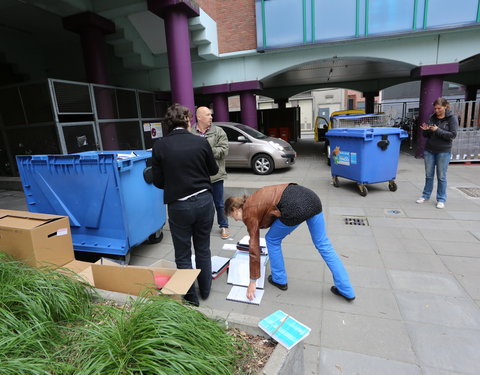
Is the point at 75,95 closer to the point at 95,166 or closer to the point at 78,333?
the point at 95,166

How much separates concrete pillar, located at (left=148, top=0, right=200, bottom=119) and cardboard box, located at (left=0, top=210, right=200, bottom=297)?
6.19 meters

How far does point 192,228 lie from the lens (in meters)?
2.71

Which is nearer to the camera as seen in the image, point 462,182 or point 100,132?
point 462,182

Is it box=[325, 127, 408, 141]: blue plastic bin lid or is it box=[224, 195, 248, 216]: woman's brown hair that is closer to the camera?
box=[224, 195, 248, 216]: woman's brown hair

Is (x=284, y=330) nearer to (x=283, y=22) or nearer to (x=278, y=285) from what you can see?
(x=278, y=285)

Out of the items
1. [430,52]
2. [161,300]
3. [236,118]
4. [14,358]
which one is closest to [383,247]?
[161,300]

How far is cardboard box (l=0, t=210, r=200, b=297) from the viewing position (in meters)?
2.40

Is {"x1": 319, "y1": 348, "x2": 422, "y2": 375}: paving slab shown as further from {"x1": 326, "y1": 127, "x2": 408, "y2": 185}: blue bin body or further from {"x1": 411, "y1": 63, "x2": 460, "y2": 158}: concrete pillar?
{"x1": 411, "y1": 63, "x2": 460, "y2": 158}: concrete pillar

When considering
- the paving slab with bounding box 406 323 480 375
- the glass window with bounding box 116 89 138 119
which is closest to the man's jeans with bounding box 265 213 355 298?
the paving slab with bounding box 406 323 480 375

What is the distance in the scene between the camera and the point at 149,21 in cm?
1027

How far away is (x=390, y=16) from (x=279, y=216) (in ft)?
32.0

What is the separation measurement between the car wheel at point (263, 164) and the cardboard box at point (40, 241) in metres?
6.64

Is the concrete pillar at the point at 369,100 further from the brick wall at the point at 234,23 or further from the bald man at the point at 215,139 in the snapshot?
the bald man at the point at 215,139

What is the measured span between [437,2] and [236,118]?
11963 mm
